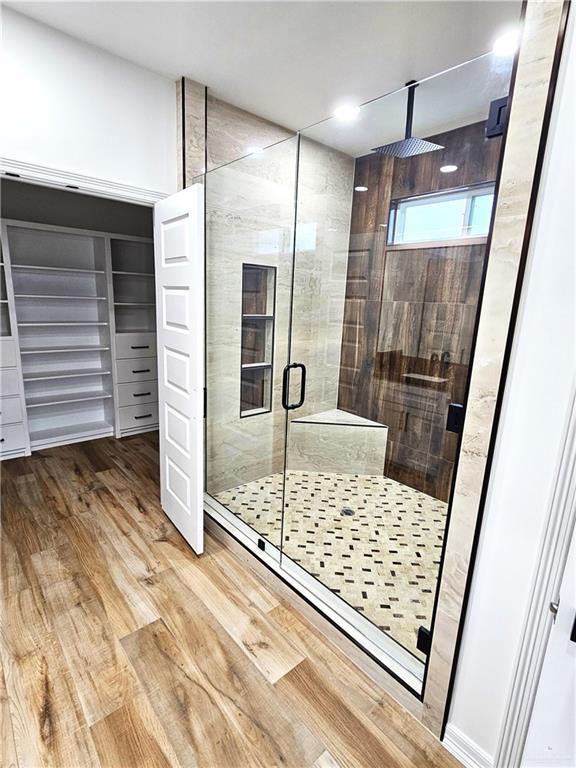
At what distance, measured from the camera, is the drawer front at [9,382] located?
128 inches

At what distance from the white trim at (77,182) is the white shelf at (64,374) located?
7.05 feet

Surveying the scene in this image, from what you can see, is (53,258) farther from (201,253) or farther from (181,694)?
(181,694)

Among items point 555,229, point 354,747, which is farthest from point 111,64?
point 354,747

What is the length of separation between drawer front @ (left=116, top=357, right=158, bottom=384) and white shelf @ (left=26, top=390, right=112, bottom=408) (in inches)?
10.4

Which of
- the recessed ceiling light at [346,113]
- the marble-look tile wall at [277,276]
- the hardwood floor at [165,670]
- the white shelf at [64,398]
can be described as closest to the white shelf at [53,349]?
the white shelf at [64,398]

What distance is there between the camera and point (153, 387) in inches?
165

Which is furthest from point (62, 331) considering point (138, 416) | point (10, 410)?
point (138, 416)

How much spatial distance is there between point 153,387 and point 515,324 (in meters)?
3.85

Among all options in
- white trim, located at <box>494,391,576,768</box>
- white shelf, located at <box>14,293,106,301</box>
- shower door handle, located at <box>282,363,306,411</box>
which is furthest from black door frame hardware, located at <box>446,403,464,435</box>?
white shelf, located at <box>14,293,106,301</box>

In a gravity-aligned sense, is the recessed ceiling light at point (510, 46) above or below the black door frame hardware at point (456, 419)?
above

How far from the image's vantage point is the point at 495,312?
103cm

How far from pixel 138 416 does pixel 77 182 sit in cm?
262

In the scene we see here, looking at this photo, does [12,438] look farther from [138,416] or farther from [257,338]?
[257,338]

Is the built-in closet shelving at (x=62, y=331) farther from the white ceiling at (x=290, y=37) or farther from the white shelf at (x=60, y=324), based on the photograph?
the white ceiling at (x=290, y=37)
